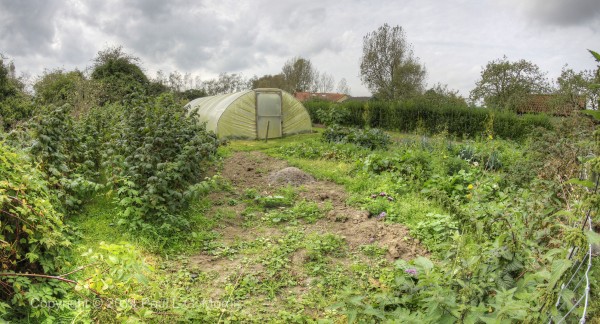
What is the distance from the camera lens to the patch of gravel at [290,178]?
24.8 feet

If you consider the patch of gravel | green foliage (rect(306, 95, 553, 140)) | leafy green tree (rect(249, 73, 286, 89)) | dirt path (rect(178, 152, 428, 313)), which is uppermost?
leafy green tree (rect(249, 73, 286, 89))

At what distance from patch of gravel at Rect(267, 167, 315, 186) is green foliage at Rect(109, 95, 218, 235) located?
2.00 meters

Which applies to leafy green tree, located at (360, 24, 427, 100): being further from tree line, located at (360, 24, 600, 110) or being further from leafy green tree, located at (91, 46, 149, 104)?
leafy green tree, located at (91, 46, 149, 104)

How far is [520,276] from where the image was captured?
2.44 metres

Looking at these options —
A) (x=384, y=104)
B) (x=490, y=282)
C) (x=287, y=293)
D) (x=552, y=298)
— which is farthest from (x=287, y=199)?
(x=384, y=104)

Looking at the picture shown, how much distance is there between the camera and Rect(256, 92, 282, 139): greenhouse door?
656 inches

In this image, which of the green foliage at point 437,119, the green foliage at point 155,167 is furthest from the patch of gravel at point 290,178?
the green foliage at point 437,119

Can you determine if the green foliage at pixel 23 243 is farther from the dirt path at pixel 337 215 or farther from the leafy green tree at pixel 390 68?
the leafy green tree at pixel 390 68

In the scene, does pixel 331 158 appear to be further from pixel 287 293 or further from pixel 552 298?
pixel 552 298

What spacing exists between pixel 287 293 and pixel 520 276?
1.97m

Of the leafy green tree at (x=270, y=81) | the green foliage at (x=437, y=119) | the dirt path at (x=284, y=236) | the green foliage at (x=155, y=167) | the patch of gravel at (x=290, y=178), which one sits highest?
the leafy green tree at (x=270, y=81)

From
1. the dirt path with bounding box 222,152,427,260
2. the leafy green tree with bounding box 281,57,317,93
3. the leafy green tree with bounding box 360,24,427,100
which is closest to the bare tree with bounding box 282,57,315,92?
the leafy green tree with bounding box 281,57,317,93

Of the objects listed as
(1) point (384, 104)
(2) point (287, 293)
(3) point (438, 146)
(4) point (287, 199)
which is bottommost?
(2) point (287, 293)

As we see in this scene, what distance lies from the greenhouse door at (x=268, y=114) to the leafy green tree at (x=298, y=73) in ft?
86.6
